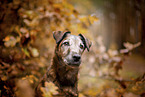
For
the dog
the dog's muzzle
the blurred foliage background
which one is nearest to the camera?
the dog's muzzle

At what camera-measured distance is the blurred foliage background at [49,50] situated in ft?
9.00

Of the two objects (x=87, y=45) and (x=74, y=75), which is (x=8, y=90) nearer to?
(x=74, y=75)

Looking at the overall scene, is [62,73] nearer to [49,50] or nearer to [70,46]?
[70,46]

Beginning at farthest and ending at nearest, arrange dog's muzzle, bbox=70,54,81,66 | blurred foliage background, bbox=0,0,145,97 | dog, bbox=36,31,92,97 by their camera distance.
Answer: blurred foliage background, bbox=0,0,145,97, dog, bbox=36,31,92,97, dog's muzzle, bbox=70,54,81,66

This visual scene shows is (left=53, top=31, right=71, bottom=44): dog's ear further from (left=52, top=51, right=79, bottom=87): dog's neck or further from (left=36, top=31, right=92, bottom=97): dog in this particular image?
(left=52, top=51, right=79, bottom=87): dog's neck

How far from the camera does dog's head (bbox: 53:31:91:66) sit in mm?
2010

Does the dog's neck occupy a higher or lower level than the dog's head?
lower

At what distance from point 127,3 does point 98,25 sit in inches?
77.1

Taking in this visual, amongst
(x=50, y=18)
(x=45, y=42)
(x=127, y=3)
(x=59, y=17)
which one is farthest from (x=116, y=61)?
(x=127, y=3)

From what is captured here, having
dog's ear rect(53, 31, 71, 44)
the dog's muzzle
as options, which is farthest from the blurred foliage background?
dog's ear rect(53, 31, 71, 44)

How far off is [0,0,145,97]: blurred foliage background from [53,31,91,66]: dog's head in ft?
1.88

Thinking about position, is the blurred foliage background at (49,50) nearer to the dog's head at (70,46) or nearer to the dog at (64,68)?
the dog at (64,68)

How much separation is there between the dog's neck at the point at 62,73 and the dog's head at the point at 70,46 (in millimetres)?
172

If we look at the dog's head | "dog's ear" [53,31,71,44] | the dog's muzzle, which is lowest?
the dog's muzzle
